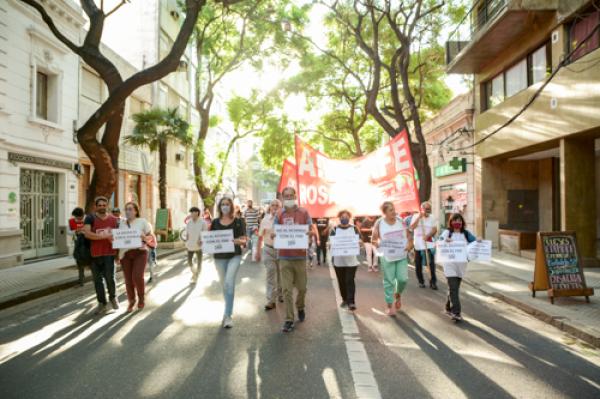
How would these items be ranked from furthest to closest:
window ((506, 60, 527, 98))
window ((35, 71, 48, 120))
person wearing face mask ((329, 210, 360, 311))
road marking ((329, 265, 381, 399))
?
window ((506, 60, 527, 98)) → window ((35, 71, 48, 120)) → person wearing face mask ((329, 210, 360, 311)) → road marking ((329, 265, 381, 399))

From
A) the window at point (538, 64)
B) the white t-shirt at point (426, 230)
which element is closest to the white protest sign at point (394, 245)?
the white t-shirt at point (426, 230)

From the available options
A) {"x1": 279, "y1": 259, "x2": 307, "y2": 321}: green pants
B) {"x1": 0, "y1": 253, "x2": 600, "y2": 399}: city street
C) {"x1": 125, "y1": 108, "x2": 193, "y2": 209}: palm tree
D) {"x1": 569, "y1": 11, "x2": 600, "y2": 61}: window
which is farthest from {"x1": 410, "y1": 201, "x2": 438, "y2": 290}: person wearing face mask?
{"x1": 125, "y1": 108, "x2": 193, "y2": 209}: palm tree

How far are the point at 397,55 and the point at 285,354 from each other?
42.4 ft

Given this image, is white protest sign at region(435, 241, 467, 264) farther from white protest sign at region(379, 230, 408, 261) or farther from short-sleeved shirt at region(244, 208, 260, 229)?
short-sleeved shirt at region(244, 208, 260, 229)

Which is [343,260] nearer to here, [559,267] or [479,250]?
[479,250]

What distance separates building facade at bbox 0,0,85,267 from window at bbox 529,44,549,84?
15520 mm

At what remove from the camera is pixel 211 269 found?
12664 mm

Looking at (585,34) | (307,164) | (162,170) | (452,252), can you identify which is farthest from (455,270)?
(162,170)

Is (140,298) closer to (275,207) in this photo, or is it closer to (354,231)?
(275,207)

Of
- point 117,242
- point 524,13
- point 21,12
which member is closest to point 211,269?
point 117,242

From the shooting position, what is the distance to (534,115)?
1435 cm

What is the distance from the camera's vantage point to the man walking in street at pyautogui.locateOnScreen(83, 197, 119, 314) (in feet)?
24.2

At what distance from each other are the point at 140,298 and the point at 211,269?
5.16 meters

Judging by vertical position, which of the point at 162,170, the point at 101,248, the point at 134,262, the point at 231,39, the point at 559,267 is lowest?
the point at 559,267
